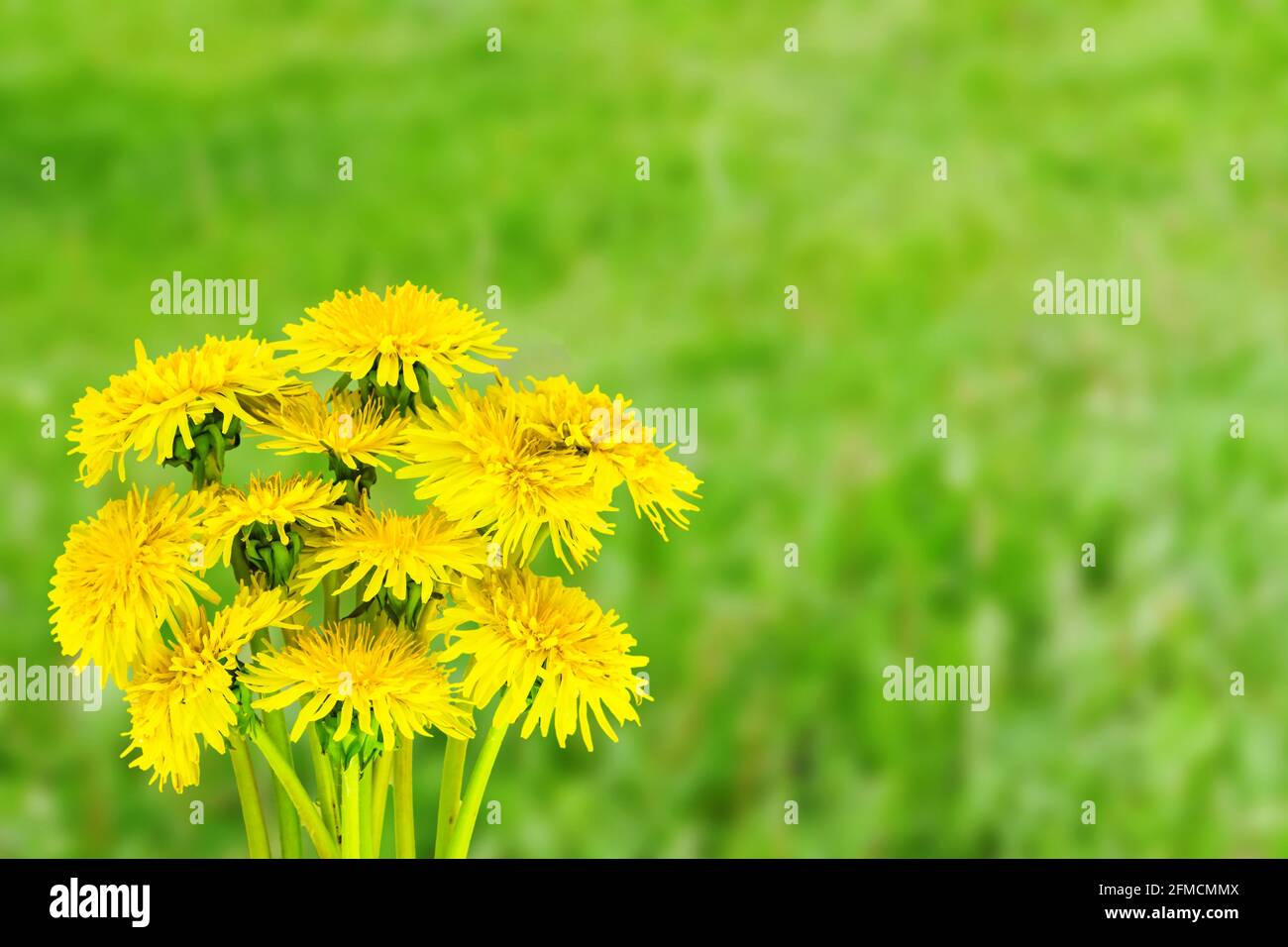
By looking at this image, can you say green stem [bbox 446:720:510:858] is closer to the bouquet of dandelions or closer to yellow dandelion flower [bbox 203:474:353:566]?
the bouquet of dandelions

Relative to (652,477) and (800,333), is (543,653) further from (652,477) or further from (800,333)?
(800,333)

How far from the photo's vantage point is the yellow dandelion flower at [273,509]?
0.59 meters

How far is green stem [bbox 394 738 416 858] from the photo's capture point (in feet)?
2.09

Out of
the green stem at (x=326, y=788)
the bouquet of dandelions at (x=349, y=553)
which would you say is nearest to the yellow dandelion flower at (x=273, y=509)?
the bouquet of dandelions at (x=349, y=553)

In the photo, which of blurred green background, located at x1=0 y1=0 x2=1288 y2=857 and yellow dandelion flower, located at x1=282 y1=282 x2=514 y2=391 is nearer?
yellow dandelion flower, located at x1=282 y1=282 x2=514 y2=391

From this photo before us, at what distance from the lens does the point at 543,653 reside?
0.60 metres

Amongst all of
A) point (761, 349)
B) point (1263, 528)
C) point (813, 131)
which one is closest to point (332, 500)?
point (1263, 528)

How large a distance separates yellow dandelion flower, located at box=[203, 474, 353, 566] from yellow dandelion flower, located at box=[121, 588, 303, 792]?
0.10 ft

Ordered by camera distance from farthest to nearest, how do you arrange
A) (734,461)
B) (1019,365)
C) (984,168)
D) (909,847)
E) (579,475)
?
(984,168) < (1019,365) < (734,461) < (909,847) < (579,475)

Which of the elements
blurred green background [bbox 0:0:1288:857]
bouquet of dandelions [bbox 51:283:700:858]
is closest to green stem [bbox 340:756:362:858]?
bouquet of dandelions [bbox 51:283:700:858]

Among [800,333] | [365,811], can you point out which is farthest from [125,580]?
[800,333]

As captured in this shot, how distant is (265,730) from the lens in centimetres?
63
